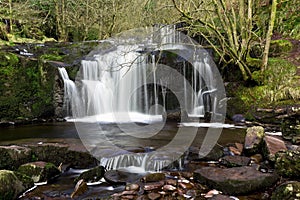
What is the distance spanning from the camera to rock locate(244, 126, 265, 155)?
201 inches

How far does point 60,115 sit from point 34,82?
149cm

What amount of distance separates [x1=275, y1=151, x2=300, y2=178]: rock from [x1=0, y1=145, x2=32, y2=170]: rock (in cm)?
437

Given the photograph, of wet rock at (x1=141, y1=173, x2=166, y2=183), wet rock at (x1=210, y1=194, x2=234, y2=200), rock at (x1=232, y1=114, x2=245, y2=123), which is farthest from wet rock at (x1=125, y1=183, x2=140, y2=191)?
rock at (x1=232, y1=114, x2=245, y2=123)

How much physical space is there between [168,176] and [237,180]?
44.7 inches

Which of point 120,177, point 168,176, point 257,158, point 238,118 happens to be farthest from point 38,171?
point 238,118

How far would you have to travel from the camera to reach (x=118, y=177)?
4.39m

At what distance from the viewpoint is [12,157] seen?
16.1 ft

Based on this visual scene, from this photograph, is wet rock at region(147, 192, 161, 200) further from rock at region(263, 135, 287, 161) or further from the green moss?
the green moss

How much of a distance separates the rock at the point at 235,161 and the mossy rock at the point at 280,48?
7.02 m

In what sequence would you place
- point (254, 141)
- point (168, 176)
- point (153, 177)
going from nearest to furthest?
point (153, 177)
point (168, 176)
point (254, 141)

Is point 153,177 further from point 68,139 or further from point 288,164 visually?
point 68,139

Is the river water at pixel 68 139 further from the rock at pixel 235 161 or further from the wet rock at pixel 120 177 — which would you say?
the rock at pixel 235 161

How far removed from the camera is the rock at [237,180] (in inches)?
145

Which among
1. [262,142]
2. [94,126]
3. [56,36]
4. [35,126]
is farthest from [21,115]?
[56,36]
